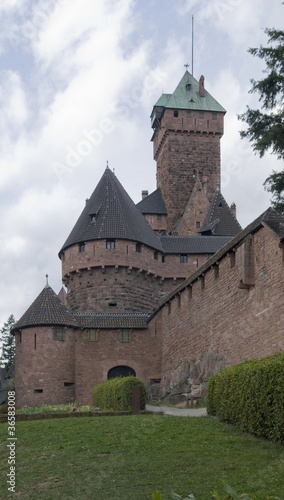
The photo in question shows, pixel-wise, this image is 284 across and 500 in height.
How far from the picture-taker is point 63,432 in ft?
51.0

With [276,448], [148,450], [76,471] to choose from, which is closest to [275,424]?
[276,448]

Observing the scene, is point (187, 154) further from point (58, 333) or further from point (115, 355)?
point (58, 333)

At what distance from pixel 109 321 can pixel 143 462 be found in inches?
1004

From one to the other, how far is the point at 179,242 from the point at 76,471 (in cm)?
3579

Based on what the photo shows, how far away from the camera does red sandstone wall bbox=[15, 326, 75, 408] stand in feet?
111

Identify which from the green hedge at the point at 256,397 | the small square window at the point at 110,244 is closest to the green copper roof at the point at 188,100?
the small square window at the point at 110,244

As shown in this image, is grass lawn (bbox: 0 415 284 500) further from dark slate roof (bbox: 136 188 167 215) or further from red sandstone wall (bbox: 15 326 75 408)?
dark slate roof (bbox: 136 188 167 215)

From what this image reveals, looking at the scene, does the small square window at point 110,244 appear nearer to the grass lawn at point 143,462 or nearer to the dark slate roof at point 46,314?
the dark slate roof at point 46,314

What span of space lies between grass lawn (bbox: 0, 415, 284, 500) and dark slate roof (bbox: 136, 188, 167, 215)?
140 ft

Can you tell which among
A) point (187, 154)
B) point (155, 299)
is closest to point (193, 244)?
point (155, 299)

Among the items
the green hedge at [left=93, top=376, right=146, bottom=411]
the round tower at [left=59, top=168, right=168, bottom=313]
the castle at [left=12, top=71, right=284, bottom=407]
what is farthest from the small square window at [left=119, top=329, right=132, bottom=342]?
the green hedge at [left=93, top=376, right=146, bottom=411]

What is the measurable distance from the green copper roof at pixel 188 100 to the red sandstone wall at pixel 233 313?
1294 inches

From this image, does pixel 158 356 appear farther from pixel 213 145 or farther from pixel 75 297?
pixel 213 145

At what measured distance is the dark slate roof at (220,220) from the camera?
51.6 meters
